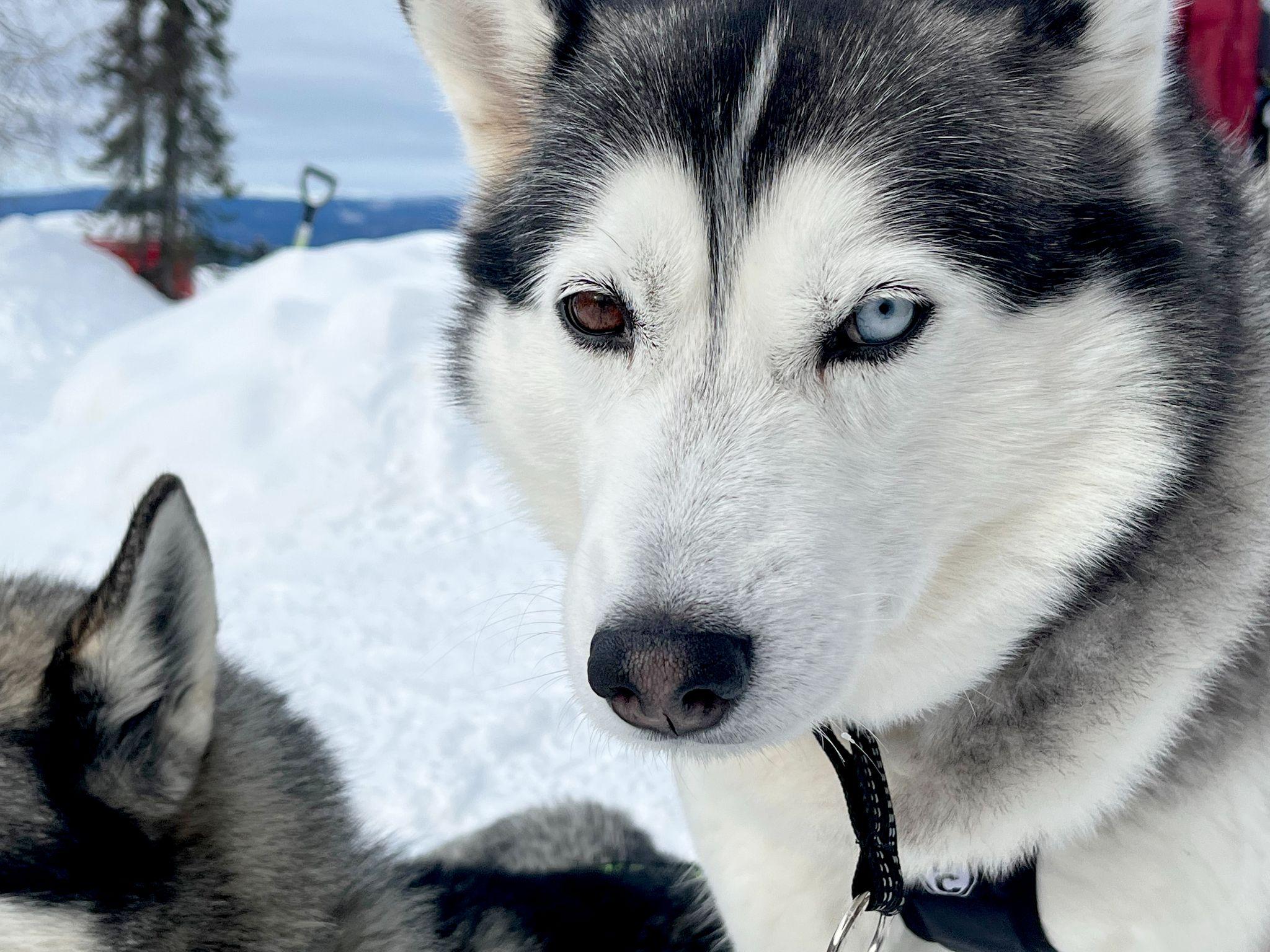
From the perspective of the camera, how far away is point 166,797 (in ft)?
5.68

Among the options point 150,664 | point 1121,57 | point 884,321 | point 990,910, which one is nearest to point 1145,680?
point 990,910

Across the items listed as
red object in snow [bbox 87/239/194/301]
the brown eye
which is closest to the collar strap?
the brown eye

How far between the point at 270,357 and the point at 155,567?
647 centimetres

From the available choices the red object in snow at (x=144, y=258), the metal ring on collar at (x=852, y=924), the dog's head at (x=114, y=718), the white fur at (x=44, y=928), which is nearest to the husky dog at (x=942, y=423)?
the metal ring on collar at (x=852, y=924)

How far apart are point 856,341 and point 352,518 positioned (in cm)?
502

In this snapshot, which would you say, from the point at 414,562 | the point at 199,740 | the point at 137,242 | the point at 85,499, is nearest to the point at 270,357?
the point at 85,499

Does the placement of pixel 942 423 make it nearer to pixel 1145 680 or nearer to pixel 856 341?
pixel 856 341

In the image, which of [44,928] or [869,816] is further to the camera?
[869,816]

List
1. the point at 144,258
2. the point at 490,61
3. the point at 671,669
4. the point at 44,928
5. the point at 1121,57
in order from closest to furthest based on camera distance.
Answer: the point at 671,669, the point at 44,928, the point at 1121,57, the point at 490,61, the point at 144,258

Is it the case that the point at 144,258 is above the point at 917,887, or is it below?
below

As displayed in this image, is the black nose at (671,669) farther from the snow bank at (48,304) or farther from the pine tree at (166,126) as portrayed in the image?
the pine tree at (166,126)

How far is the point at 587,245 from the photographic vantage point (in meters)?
1.72

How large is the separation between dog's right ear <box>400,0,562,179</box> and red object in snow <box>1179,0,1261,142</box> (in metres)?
1.47

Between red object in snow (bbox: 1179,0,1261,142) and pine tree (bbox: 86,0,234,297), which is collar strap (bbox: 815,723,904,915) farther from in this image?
pine tree (bbox: 86,0,234,297)
